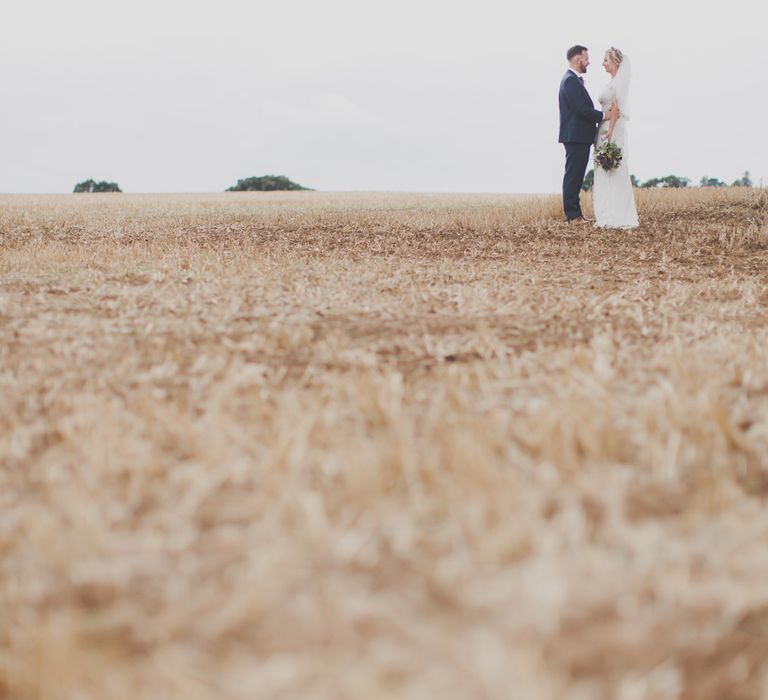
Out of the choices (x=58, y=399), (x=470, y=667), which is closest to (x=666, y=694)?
(x=470, y=667)

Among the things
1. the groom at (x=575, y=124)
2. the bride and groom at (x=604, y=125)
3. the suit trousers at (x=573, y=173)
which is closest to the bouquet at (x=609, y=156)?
the bride and groom at (x=604, y=125)

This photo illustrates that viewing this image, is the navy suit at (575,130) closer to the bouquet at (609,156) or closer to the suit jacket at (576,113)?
the suit jacket at (576,113)

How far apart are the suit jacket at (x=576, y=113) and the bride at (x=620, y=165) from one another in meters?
0.25

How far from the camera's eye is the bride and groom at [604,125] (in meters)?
9.79

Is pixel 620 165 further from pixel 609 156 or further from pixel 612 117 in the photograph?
pixel 612 117

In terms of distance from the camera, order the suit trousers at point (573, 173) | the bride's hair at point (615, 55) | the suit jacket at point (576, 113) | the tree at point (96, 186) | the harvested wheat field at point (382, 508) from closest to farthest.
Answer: the harvested wheat field at point (382, 508)
the bride's hair at point (615, 55)
the suit jacket at point (576, 113)
the suit trousers at point (573, 173)
the tree at point (96, 186)

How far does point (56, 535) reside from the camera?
142cm

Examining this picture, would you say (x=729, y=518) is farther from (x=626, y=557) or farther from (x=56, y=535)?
(x=56, y=535)

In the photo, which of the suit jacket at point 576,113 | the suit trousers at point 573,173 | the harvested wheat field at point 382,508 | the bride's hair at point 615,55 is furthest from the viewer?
the suit trousers at point 573,173

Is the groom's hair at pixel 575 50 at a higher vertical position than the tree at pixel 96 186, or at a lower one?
lower

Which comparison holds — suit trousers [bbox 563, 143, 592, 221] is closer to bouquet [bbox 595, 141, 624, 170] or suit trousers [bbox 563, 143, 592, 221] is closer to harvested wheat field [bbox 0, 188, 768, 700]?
bouquet [bbox 595, 141, 624, 170]

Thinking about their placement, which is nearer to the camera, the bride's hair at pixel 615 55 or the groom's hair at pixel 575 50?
the bride's hair at pixel 615 55

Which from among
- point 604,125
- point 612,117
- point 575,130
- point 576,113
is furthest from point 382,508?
point 575,130

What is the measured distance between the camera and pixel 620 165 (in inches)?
398
